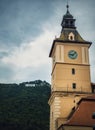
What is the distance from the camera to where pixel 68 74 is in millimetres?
41750

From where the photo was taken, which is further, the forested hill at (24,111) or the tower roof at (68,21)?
the forested hill at (24,111)

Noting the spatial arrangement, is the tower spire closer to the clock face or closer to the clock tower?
the clock tower

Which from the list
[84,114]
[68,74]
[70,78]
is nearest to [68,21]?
[68,74]

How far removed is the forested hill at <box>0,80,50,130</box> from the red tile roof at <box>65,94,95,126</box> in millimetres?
34867

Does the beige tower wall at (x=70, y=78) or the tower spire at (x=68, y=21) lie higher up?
the tower spire at (x=68, y=21)

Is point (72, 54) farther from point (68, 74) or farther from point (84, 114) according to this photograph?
point (84, 114)

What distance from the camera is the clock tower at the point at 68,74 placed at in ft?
128

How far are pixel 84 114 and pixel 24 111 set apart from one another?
41820mm

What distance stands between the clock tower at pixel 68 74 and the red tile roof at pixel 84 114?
292 cm

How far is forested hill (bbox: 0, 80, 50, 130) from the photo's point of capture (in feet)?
235

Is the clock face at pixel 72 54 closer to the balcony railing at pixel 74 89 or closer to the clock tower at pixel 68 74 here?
the clock tower at pixel 68 74

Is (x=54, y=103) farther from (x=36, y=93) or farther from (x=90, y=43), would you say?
(x=36, y=93)

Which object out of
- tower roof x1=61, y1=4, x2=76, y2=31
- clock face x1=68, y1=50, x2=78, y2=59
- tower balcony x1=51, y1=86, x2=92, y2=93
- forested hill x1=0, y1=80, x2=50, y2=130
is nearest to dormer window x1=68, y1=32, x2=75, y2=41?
tower roof x1=61, y1=4, x2=76, y2=31

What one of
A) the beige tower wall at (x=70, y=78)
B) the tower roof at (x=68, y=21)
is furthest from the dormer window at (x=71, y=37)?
the beige tower wall at (x=70, y=78)
